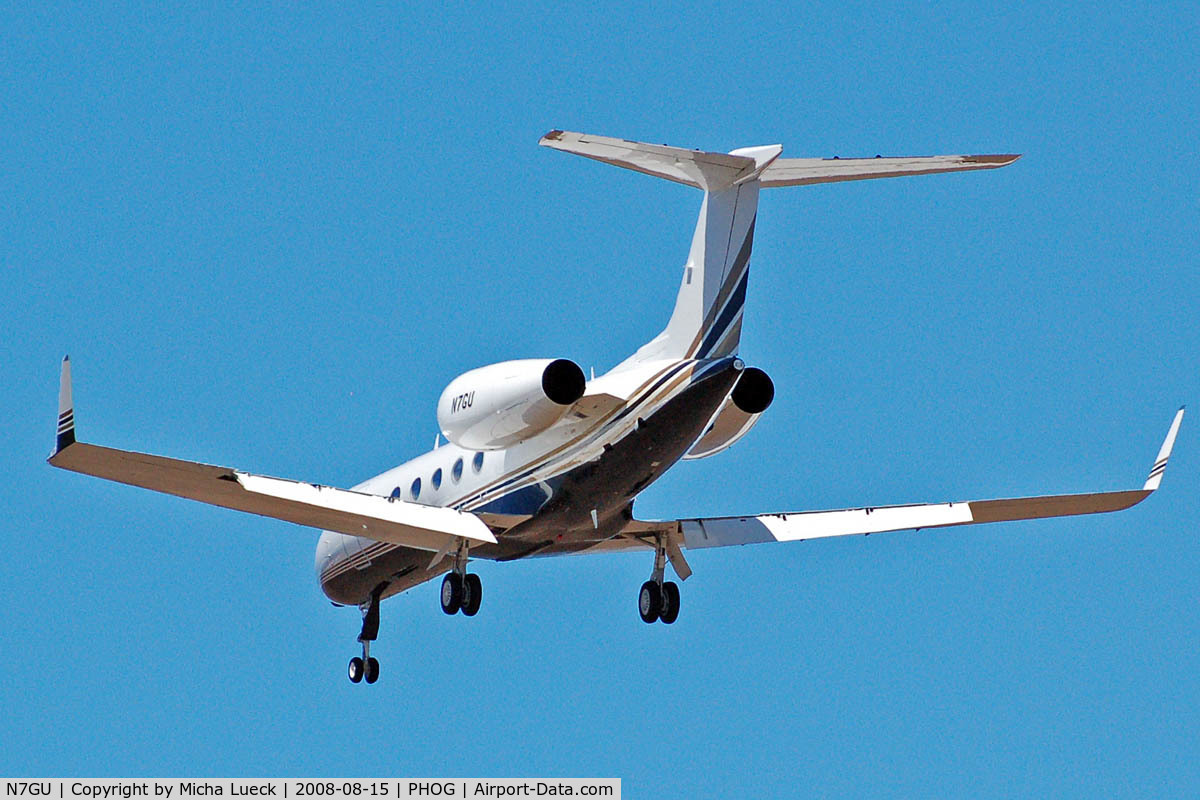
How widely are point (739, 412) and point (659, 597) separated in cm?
392

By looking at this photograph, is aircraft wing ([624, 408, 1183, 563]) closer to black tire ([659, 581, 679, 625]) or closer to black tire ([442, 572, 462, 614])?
black tire ([659, 581, 679, 625])

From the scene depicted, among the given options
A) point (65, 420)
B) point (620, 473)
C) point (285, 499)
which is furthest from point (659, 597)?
point (65, 420)

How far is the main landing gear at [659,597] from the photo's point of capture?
108ft

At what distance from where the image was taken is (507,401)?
29656 mm

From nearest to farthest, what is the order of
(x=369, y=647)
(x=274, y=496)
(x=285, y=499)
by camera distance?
(x=274, y=496) → (x=285, y=499) → (x=369, y=647)

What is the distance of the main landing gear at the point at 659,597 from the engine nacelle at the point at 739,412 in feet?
8.97

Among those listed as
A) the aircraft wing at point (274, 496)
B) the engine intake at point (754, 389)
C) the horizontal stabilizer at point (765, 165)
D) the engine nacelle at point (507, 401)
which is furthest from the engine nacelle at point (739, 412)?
the aircraft wing at point (274, 496)

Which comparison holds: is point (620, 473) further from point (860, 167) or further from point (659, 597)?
point (860, 167)

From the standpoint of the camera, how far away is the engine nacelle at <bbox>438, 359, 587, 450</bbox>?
29234 mm

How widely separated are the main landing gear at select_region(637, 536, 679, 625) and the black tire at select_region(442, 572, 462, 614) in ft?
9.53

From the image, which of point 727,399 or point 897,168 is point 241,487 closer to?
point 727,399

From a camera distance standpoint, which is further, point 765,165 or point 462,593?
point 462,593

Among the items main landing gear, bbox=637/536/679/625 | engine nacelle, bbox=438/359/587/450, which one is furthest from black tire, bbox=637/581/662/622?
engine nacelle, bbox=438/359/587/450

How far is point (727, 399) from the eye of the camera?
29.7 m
